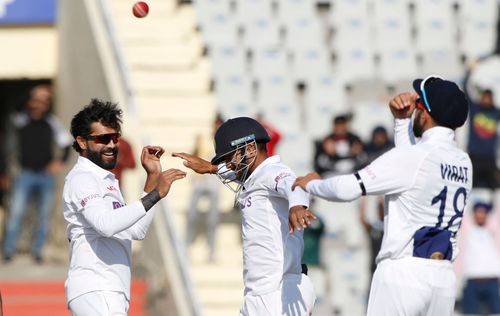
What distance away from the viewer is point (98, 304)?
739 cm

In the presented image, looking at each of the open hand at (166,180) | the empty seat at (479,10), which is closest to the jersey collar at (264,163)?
the open hand at (166,180)

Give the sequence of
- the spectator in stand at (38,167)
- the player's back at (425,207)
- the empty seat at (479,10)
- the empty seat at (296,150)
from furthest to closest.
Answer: the empty seat at (479,10), the empty seat at (296,150), the spectator in stand at (38,167), the player's back at (425,207)

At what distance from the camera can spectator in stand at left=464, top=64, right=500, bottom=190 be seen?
1501cm

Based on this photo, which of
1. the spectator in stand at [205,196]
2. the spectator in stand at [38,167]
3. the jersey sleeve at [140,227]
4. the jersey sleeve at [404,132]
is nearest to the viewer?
the jersey sleeve at [140,227]

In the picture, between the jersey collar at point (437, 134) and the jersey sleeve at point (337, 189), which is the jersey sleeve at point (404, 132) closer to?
A: the jersey collar at point (437, 134)

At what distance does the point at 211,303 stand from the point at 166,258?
26.4 inches

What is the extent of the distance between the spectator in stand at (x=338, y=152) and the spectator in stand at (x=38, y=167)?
8.71 feet

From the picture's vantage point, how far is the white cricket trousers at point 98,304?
24.2 feet

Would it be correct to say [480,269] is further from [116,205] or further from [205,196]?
[116,205]

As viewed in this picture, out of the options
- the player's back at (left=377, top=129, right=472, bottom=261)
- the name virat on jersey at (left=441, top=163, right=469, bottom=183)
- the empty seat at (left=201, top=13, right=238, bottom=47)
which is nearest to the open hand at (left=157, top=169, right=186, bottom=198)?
the player's back at (left=377, top=129, right=472, bottom=261)

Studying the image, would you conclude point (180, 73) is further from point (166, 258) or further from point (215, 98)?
Result: point (166, 258)

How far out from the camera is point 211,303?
1320 centimetres

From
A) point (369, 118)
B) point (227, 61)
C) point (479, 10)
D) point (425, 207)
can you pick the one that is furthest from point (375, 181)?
point (479, 10)

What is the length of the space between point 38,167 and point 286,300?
7266 millimetres
